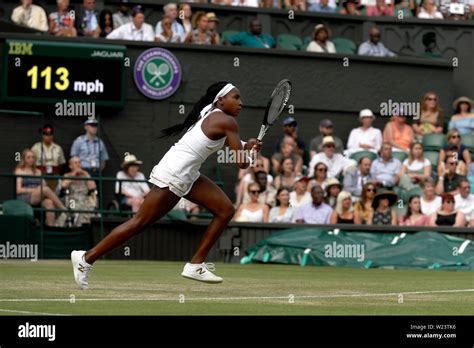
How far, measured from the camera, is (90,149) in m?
24.0

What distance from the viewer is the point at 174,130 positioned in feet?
45.0

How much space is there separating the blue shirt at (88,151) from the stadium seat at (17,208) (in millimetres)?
2304

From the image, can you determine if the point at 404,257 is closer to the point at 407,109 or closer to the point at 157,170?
the point at 407,109

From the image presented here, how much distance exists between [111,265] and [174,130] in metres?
6.38

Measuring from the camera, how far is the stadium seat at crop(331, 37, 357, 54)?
26.9 m

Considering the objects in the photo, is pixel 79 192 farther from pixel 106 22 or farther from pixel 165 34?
pixel 165 34

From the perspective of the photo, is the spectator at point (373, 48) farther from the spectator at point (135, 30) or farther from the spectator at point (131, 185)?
the spectator at point (131, 185)

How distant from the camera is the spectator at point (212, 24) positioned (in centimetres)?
2495

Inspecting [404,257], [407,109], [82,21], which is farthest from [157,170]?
[407,109]

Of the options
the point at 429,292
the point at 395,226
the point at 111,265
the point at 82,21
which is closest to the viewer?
the point at 429,292

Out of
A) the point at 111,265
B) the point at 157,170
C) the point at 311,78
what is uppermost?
the point at 311,78

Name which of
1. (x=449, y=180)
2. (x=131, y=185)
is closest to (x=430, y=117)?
(x=449, y=180)

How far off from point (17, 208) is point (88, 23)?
4.51 m

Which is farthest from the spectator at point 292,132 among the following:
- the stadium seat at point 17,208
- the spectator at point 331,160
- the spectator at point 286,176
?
the stadium seat at point 17,208
